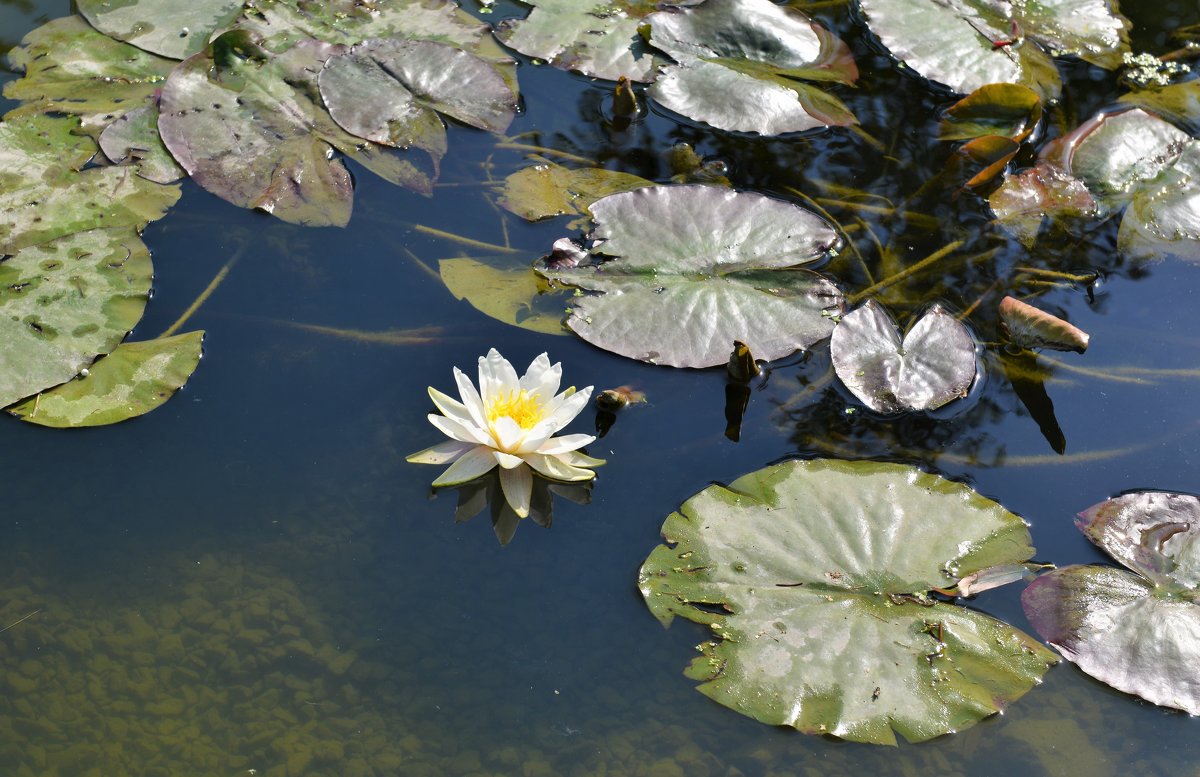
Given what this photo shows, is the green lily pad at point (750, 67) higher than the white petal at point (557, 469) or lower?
higher

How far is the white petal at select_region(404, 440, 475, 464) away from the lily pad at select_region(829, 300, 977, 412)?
116 centimetres

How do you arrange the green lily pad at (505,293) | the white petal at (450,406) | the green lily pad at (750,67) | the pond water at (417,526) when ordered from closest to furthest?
the pond water at (417,526), the white petal at (450,406), the green lily pad at (505,293), the green lily pad at (750,67)

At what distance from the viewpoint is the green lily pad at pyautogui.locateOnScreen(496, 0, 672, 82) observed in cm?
412

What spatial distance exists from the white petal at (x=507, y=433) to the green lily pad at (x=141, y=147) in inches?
67.4

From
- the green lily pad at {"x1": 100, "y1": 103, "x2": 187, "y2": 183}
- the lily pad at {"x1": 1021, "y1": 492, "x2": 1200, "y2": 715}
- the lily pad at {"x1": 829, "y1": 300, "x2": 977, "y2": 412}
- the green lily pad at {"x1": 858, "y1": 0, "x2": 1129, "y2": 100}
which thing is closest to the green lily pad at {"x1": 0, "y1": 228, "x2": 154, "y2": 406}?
the green lily pad at {"x1": 100, "y1": 103, "x2": 187, "y2": 183}

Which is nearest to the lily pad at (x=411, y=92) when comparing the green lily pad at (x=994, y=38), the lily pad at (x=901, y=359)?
the lily pad at (x=901, y=359)

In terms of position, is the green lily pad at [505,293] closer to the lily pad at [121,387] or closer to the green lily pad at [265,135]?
the green lily pad at [265,135]

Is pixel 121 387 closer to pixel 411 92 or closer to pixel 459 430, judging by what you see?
pixel 459 430

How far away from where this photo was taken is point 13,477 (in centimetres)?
273

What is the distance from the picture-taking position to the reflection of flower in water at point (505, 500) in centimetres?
274

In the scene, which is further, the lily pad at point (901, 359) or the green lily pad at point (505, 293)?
the green lily pad at point (505, 293)

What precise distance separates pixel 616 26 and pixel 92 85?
2102mm

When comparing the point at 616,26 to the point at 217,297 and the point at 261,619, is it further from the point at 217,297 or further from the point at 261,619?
the point at 261,619

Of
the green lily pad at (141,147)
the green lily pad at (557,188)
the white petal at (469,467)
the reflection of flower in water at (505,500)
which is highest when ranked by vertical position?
the green lily pad at (557,188)
